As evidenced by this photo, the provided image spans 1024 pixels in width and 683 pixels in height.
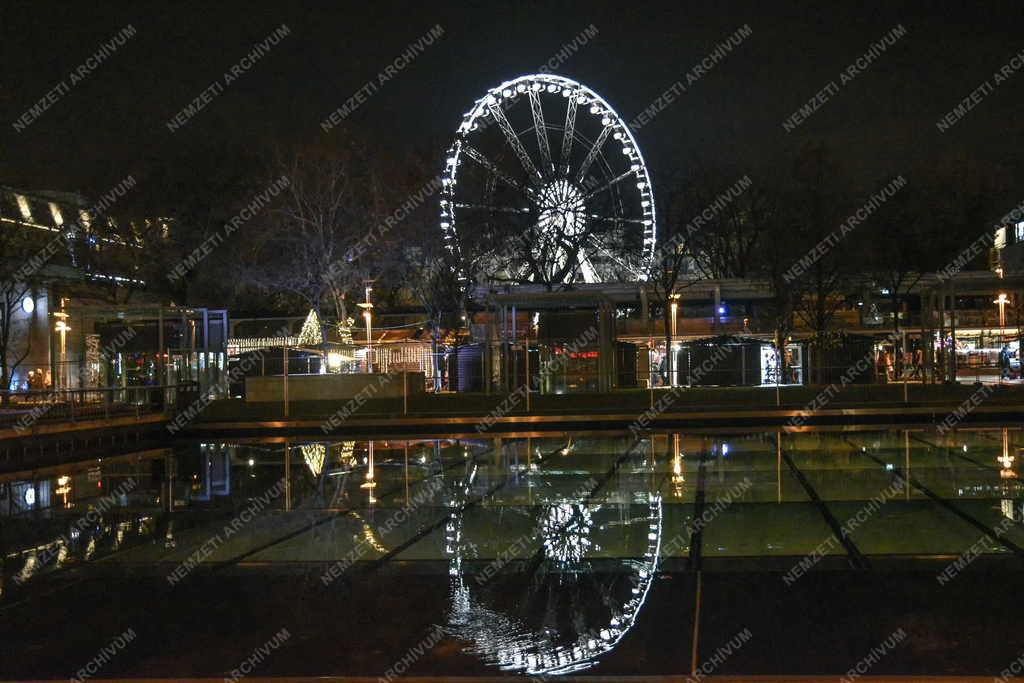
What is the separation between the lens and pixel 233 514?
11.2 meters

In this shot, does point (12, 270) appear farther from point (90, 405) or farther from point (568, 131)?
point (568, 131)

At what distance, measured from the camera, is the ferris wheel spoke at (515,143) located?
1626 inches

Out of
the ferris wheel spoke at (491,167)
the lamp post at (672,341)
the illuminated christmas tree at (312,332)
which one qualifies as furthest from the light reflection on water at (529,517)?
the illuminated christmas tree at (312,332)

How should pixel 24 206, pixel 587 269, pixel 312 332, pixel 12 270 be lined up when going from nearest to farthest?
pixel 12 270 → pixel 24 206 → pixel 312 332 → pixel 587 269

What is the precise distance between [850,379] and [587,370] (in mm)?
9745

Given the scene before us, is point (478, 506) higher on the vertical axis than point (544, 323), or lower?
lower

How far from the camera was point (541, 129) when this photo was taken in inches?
1652

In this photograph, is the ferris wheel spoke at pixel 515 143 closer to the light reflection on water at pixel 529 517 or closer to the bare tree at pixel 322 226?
the bare tree at pixel 322 226

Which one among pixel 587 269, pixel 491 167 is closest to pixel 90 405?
pixel 491 167

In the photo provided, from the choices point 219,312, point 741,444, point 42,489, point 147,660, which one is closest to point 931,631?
point 147,660

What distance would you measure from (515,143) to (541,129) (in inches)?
54.1

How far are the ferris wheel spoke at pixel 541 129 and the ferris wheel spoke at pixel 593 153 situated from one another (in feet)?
3.95

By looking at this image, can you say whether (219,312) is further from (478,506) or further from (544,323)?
(478,506)

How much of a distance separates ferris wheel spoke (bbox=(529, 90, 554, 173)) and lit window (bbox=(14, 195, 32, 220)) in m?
20.5
